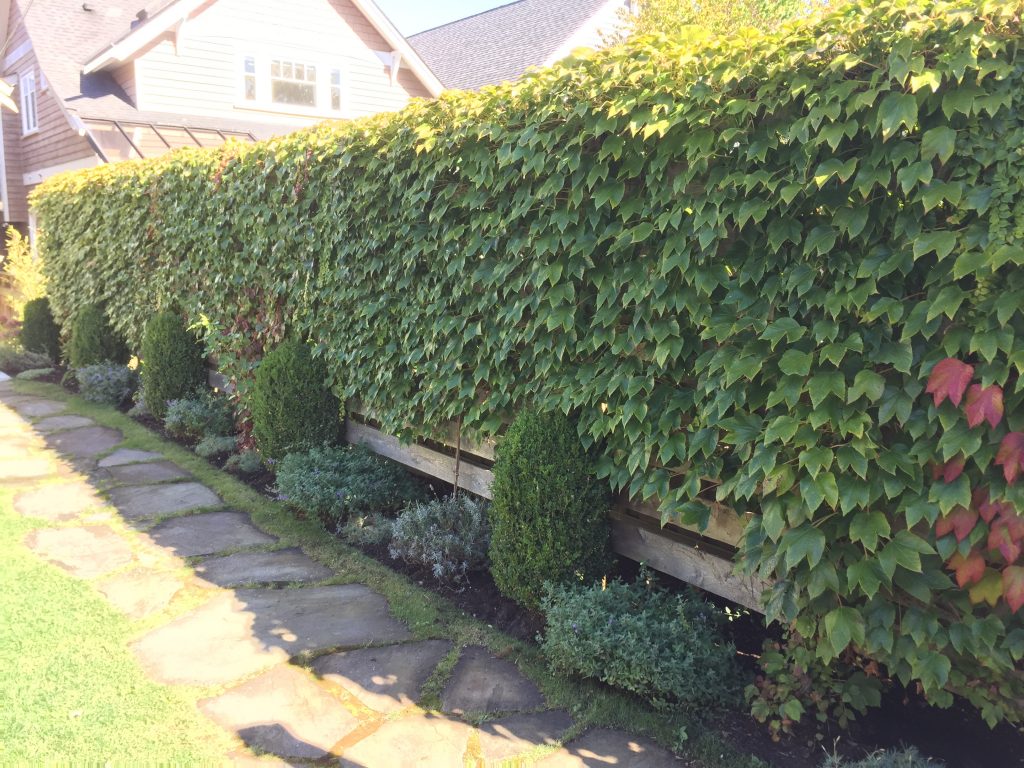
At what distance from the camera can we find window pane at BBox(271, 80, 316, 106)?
15461 millimetres

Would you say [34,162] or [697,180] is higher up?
[34,162]

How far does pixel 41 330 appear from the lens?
1098cm

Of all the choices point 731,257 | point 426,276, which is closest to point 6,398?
point 426,276

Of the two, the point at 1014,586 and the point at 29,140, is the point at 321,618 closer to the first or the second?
the point at 1014,586

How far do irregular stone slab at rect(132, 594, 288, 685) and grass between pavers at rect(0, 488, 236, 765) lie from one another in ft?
0.27

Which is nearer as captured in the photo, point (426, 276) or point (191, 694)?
point (191, 694)

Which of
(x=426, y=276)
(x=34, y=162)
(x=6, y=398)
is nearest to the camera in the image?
(x=426, y=276)

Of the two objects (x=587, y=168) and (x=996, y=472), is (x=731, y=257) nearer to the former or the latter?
(x=587, y=168)

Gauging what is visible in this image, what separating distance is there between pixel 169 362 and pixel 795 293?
6446mm

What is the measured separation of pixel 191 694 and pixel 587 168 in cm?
284

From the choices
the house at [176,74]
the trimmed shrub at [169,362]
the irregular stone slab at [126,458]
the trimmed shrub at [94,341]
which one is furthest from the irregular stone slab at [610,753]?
the house at [176,74]

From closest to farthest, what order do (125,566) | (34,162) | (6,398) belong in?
(125,566) → (6,398) → (34,162)

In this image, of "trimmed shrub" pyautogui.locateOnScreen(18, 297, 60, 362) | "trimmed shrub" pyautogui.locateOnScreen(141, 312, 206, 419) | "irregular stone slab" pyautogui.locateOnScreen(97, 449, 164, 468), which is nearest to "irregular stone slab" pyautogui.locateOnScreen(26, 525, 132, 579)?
"irregular stone slab" pyautogui.locateOnScreen(97, 449, 164, 468)

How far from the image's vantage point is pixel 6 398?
29.1 ft
